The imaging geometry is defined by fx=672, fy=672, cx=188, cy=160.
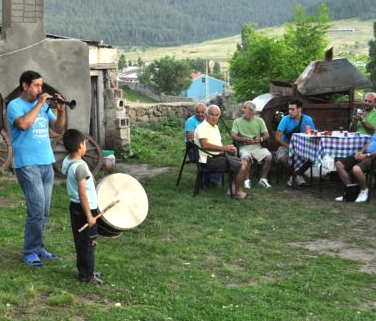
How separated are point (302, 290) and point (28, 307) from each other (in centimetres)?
211

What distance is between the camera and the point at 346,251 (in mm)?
6609

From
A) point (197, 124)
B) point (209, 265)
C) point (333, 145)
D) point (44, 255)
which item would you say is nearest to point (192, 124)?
point (197, 124)

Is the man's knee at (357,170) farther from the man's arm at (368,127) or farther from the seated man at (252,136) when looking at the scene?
the seated man at (252,136)

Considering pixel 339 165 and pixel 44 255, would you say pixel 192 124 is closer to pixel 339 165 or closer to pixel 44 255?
pixel 339 165

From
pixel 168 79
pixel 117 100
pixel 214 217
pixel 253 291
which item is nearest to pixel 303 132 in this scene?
pixel 214 217

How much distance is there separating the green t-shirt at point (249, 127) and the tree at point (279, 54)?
13.0 feet

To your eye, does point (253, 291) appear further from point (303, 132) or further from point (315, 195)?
point (303, 132)

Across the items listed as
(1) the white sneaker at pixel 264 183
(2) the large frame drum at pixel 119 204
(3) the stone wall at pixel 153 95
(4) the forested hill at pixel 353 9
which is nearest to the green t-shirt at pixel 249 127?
(1) the white sneaker at pixel 264 183

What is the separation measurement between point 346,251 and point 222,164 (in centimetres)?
259

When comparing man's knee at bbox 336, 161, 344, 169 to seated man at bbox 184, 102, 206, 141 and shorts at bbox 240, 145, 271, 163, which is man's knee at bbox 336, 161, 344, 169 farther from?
seated man at bbox 184, 102, 206, 141

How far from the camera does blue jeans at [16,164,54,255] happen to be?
17.6 feet

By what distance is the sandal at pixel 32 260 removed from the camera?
18.1 ft

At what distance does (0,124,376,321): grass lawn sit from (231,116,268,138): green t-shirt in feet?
3.50

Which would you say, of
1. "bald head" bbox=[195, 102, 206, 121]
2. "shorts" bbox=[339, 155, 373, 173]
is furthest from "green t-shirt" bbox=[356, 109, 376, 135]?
"bald head" bbox=[195, 102, 206, 121]
